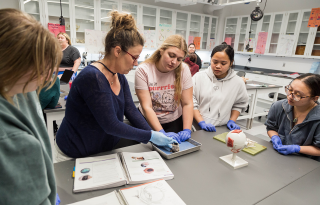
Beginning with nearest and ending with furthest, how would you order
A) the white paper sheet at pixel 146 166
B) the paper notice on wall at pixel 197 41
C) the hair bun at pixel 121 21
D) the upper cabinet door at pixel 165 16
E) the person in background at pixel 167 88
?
the white paper sheet at pixel 146 166, the hair bun at pixel 121 21, the person in background at pixel 167 88, the upper cabinet door at pixel 165 16, the paper notice on wall at pixel 197 41

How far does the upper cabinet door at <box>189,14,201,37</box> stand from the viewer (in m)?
6.01

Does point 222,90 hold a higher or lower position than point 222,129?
higher

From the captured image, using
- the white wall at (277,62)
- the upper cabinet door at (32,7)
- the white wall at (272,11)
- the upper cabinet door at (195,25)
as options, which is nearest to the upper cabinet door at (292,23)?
the white wall at (272,11)

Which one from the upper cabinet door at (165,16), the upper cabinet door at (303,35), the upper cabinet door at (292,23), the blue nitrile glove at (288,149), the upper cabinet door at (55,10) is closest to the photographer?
the blue nitrile glove at (288,149)

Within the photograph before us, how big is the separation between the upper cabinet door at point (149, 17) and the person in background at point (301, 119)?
4.65 m

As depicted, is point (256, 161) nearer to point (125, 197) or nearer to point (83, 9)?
point (125, 197)

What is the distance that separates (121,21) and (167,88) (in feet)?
2.08

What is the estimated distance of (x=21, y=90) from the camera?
445 millimetres

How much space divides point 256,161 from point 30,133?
109 centimetres

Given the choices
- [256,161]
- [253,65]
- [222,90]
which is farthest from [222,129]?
[253,65]

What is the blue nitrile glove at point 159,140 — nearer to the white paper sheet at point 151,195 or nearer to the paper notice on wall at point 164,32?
the white paper sheet at point 151,195

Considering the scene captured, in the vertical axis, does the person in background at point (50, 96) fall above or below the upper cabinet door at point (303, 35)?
below

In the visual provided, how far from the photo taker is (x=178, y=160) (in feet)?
3.42

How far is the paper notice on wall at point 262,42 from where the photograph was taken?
537 centimetres
